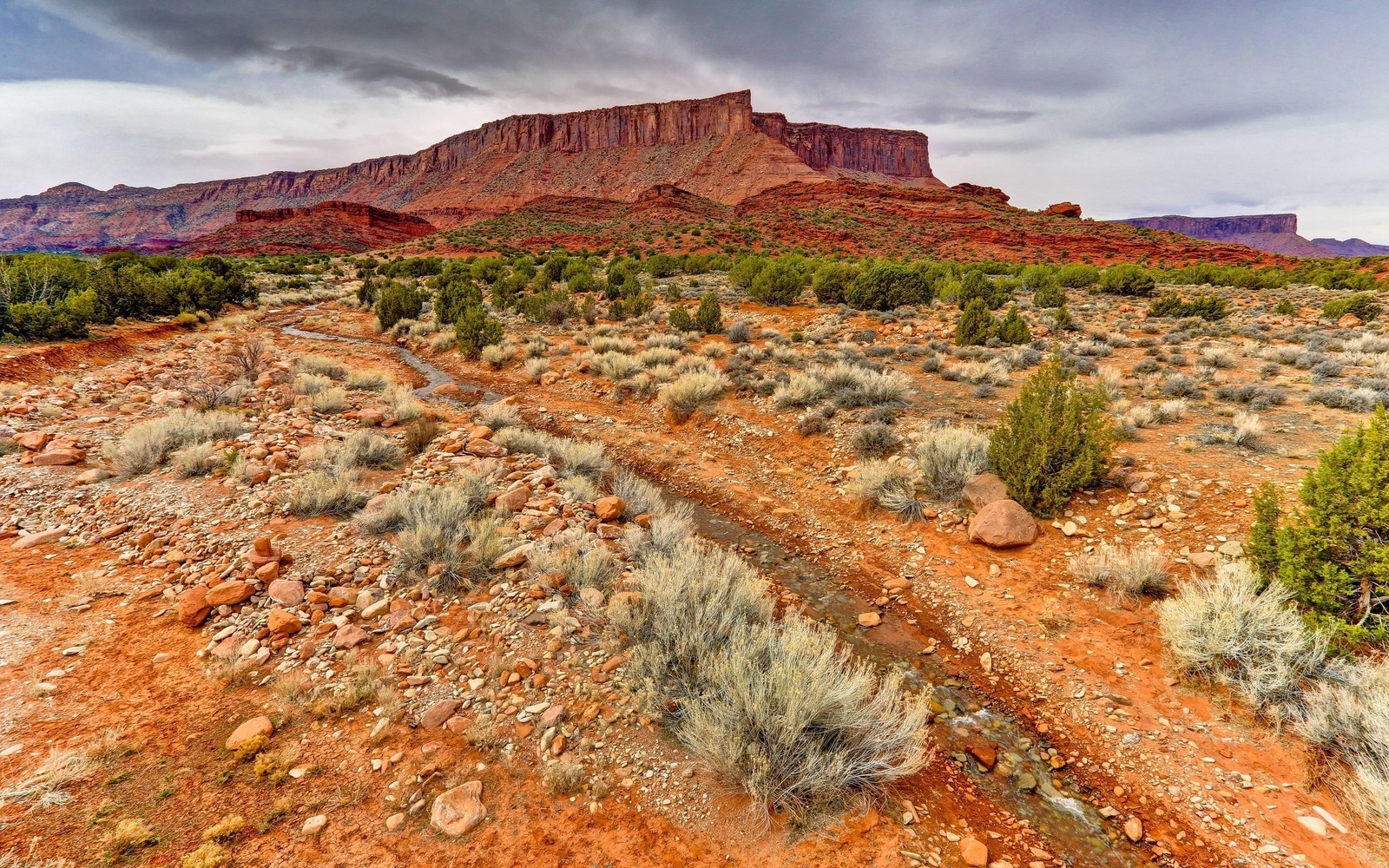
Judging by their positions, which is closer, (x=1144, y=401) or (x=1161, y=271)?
(x=1144, y=401)

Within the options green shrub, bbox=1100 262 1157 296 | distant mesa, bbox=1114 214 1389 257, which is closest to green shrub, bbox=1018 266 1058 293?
green shrub, bbox=1100 262 1157 296

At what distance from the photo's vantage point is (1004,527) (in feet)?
18.3

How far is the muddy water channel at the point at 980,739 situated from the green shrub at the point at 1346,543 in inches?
86.3

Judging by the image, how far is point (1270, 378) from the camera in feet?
32.1

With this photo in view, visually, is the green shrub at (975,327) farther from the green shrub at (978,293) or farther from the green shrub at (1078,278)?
the green shrub at (1078,278)

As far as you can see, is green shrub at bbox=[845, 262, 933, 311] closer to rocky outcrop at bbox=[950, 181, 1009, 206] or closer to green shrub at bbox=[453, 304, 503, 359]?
green shrub at bbox=[453, 304, 503, 359]

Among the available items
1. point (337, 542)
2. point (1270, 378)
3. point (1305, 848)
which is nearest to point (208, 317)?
point (337, 542)

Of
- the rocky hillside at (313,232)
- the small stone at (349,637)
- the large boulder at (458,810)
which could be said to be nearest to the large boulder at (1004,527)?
the large boulder at (458,810)

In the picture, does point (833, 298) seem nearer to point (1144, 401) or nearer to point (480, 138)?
point (1144, 401)

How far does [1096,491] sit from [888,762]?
15.3 feet

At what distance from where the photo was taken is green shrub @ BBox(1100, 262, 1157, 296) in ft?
74.2

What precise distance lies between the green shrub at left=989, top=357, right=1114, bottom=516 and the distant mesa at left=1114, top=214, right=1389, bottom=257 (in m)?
168

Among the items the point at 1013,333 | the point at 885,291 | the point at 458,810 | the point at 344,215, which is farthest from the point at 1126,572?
the point at 344,215

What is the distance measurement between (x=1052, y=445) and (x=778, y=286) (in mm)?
14096
